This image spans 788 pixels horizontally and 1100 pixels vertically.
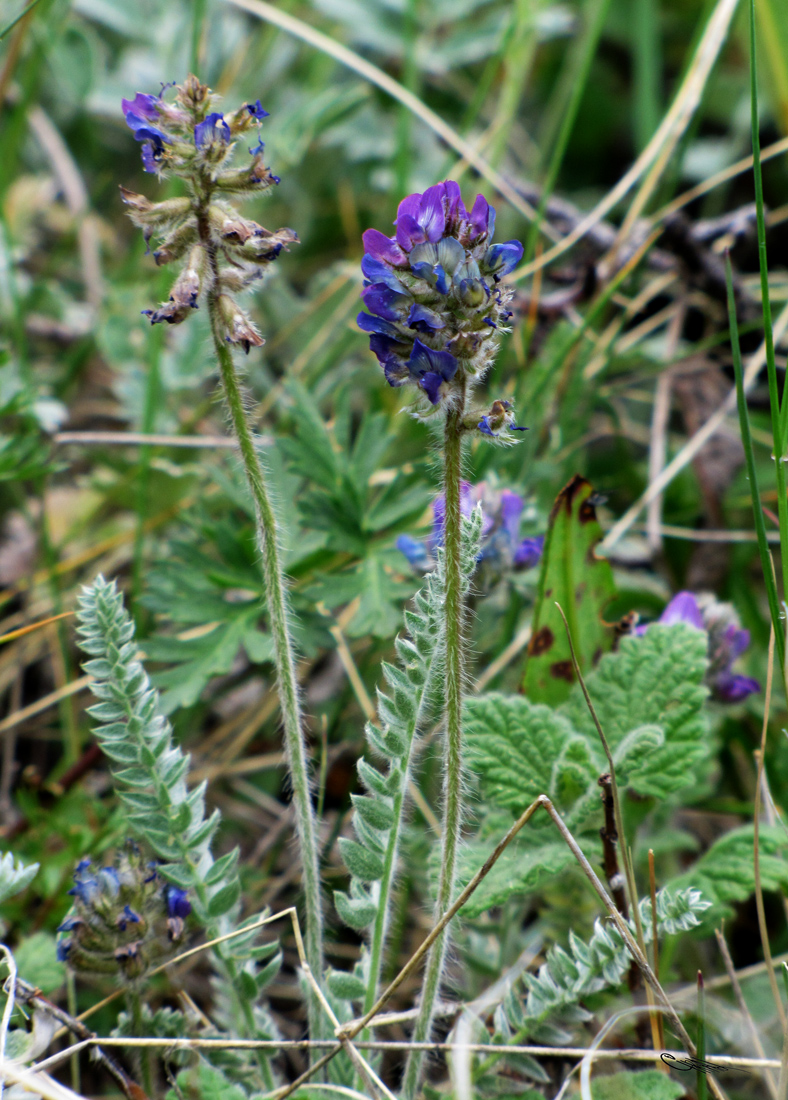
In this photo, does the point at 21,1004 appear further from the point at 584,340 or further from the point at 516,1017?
the point at 584,340

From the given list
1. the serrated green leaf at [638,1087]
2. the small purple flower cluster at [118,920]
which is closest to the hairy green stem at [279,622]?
the small purple flower cluster at [118,920]

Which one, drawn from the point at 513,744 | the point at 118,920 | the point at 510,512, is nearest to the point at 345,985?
the point at 118,920

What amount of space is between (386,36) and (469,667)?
295cm

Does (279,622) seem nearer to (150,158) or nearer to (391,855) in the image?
(391,855)

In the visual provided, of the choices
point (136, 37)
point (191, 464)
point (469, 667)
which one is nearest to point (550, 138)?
point (136, 37)

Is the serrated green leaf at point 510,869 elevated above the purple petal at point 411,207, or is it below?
below

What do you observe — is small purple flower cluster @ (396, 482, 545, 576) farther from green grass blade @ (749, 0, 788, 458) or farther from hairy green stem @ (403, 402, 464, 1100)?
hairy green stem @ (403, 402, 464, 1100)

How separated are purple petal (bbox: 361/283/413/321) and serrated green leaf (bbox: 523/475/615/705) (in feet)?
2.40

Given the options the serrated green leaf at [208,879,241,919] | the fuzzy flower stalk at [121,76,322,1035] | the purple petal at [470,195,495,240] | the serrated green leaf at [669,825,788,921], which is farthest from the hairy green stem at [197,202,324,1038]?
the serrated green leaf at [669,825,788,921]

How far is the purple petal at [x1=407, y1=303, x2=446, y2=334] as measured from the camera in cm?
114

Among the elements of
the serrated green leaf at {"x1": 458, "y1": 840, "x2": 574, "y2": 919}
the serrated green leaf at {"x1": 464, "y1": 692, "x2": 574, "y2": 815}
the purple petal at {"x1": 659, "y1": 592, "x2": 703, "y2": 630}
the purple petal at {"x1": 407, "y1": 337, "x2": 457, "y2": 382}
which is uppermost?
the purple petal at {"x1": 407, "y1": 337, "x2": 457, "y2": 382}

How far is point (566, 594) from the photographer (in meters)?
1.89

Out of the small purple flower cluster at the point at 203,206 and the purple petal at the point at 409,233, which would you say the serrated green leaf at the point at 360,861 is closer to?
the small purple flower cluster at the point at 203,206

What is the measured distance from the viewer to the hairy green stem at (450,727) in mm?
1171
